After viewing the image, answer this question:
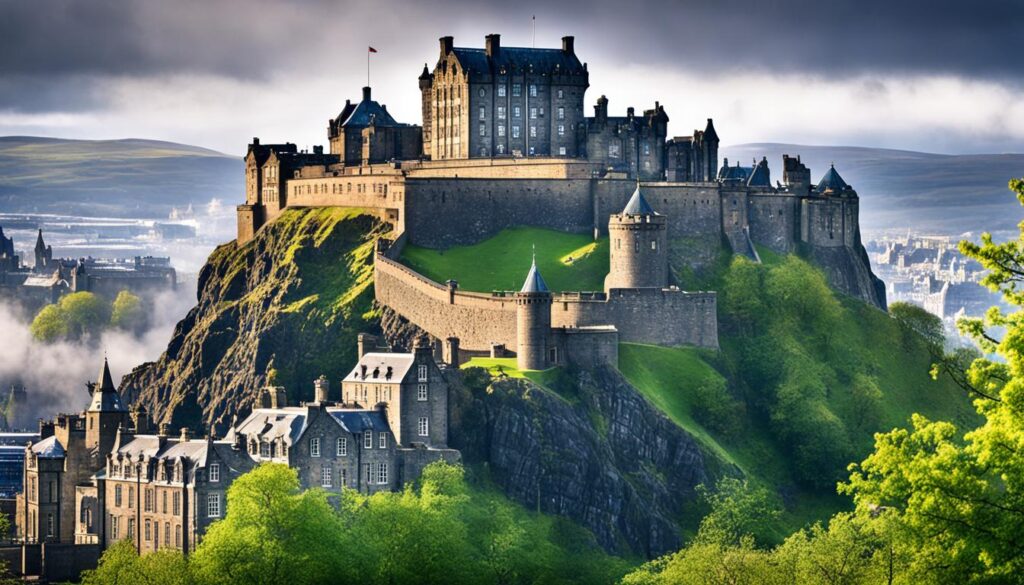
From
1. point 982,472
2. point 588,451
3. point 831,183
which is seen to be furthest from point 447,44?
point 982,472

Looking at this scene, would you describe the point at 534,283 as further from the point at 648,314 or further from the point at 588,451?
the point at 648,314

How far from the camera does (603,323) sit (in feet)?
423

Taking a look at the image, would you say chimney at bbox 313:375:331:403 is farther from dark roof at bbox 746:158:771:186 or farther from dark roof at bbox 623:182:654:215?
dark roof at bbox 746:158:771:186

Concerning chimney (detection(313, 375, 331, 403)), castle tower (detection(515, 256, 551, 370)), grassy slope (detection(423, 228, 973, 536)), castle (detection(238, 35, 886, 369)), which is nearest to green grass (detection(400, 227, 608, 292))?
grassy slope (detection(423, 228, 973, 536))

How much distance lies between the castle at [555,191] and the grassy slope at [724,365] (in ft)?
5.67

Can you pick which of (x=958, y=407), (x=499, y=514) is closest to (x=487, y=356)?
(x=499, y=514)

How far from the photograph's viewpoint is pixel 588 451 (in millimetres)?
117812

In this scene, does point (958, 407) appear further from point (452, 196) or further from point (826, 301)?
point (452, 196)

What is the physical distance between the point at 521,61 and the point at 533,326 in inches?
1649

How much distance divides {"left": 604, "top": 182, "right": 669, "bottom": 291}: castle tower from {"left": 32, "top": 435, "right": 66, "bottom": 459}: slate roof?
3625 cm

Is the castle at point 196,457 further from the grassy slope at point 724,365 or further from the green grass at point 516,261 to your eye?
the green grass at point 516,261

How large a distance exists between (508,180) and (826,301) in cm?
2257

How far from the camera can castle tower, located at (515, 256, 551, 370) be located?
121 m

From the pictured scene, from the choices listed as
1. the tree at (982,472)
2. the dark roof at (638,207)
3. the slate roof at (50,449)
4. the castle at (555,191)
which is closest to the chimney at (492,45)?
the castle at (555,191)
